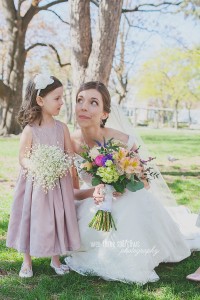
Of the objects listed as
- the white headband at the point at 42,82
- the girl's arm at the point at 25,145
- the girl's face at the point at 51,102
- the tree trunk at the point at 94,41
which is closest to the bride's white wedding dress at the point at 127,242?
the girl's arm at the point at 25,145

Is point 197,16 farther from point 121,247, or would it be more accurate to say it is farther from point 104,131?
point 121,247

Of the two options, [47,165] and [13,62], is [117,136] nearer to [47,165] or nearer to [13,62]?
[47,165]

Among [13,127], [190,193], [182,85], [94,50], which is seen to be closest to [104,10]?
[94,50]

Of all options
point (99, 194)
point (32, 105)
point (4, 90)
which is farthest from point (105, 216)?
point (4, 90)

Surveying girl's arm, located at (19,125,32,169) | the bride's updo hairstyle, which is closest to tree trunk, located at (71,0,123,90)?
the bride's updo hairstyle

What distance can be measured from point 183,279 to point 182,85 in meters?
40.1

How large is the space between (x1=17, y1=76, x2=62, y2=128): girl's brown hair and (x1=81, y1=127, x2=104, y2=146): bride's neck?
0.51 m

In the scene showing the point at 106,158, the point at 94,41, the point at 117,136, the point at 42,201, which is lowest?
the point at 42,201

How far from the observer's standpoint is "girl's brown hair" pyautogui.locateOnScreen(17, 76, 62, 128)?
3674 millimetres

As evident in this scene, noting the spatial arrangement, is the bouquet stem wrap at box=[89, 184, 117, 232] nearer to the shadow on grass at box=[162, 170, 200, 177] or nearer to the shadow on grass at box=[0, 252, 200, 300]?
the shadow on grass at box=[0, 252, 200, 300]

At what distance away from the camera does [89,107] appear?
12.6 ft

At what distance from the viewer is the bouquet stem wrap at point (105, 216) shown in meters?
3.50

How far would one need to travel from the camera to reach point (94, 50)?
7.07m

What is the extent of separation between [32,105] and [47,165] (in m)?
0.63
